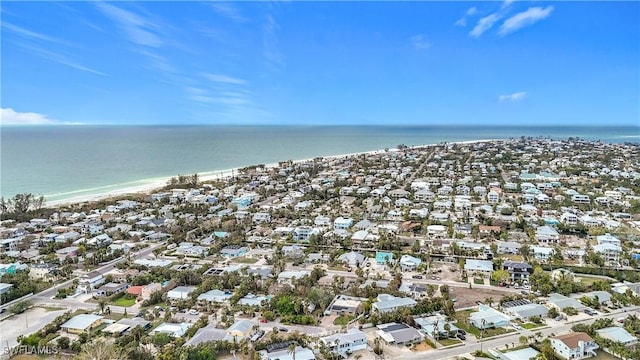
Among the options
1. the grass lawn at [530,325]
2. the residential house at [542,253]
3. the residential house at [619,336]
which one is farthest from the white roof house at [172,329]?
the residential house at [542,253]

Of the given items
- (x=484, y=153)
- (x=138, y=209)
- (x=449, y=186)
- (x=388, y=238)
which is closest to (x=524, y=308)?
(x=388, y=238)

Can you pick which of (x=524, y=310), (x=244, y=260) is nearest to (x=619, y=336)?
(x=524, y=310)

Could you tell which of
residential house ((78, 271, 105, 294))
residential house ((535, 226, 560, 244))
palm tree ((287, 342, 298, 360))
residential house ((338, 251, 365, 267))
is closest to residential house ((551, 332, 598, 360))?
palm tree ((287, 342, 298, 360))

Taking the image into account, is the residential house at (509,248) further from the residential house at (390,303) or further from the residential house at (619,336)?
the residential house at (390,303)

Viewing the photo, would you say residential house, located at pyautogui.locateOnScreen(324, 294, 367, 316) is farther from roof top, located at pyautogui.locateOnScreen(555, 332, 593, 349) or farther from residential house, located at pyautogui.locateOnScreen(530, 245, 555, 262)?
residential house, located at pyautogui.locateOnScreen(530, 245, 555, 262)

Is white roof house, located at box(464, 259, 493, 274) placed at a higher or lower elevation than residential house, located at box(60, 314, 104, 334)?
lower

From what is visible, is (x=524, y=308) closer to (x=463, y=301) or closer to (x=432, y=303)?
(x=463, y=301)
